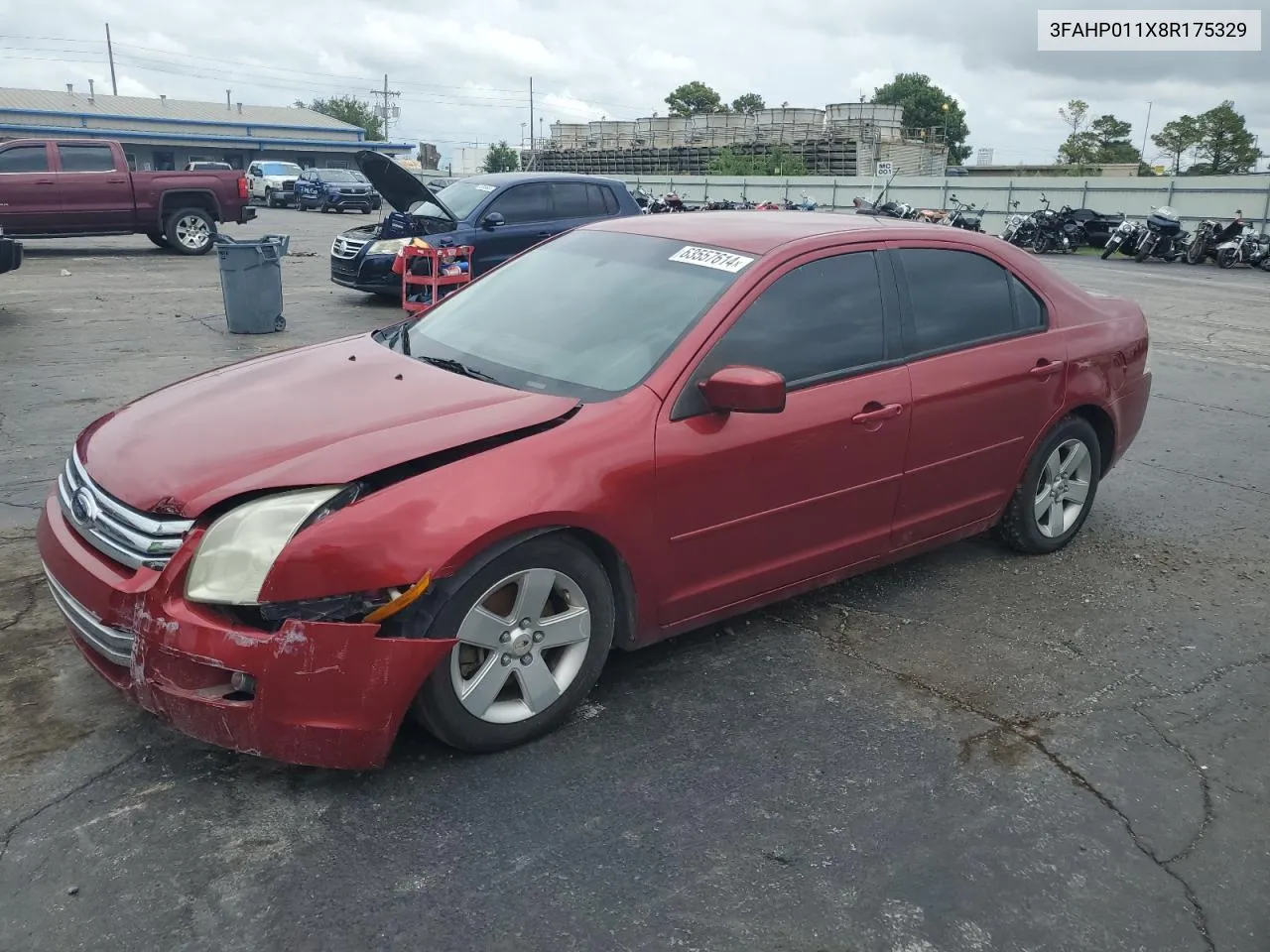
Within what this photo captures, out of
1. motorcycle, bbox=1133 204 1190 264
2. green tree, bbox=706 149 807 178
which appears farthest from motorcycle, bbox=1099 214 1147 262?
green tree, bbox=706 149 807 178

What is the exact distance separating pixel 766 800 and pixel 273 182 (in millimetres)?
42168

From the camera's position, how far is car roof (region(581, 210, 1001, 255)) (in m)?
3.94

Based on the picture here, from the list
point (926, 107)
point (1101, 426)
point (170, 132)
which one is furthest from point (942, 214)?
point (926, 107)

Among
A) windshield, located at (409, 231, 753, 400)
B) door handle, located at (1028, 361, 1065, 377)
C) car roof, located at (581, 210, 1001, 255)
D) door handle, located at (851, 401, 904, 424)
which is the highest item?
car roof, located at (581, 210, 1001, 255)

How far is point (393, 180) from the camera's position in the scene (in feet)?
36.0

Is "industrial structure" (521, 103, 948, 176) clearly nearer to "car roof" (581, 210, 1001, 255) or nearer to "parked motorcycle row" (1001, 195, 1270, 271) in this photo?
"parked motorcycle row" (1001, 195, 1270, 271)

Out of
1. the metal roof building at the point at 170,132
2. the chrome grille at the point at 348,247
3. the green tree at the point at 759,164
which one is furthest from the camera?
the green tree at the point at 759,164

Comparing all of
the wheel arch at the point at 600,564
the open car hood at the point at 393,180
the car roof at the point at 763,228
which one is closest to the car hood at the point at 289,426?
the wheel arch at the point at 600,564

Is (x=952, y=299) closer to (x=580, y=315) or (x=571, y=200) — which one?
(x=580, y=315)

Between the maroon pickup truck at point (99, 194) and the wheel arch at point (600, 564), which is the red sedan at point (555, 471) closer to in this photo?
the wheel arch at point (600, 564)

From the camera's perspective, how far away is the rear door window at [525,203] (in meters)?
12.1

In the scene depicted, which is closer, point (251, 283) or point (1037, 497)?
point (1037, 497)

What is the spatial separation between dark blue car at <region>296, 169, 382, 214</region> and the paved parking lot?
1326 inches

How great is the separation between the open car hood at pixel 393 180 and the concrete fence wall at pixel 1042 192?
72.5ft
